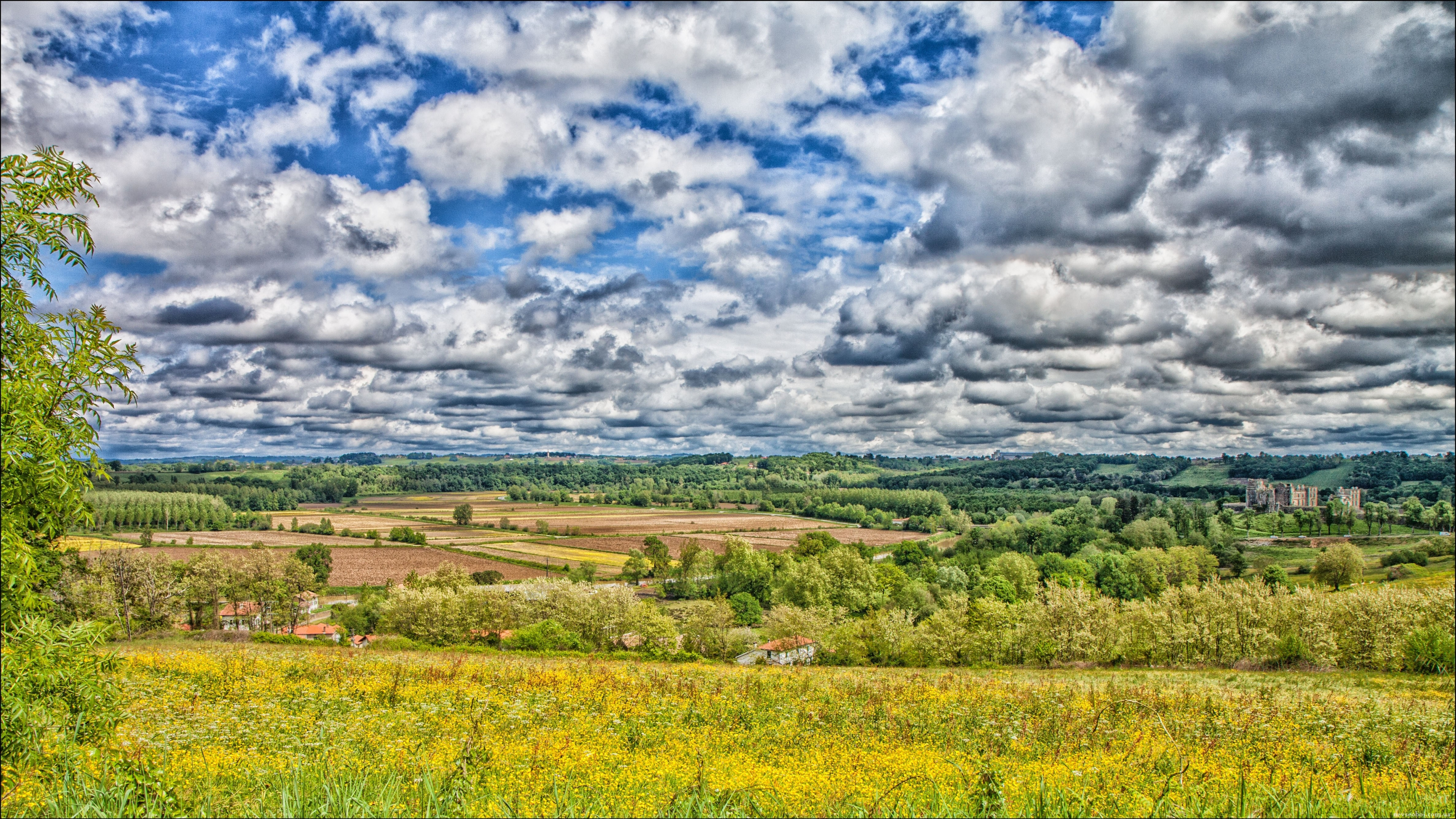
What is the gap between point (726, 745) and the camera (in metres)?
10.6

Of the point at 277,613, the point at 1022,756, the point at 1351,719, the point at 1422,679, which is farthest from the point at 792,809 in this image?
the point at 277,613

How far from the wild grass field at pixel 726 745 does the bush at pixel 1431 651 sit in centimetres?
2066

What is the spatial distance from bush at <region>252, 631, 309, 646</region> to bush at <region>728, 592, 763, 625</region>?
155 ft

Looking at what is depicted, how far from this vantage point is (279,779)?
563 cm

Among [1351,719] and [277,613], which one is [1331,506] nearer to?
[1351,719]

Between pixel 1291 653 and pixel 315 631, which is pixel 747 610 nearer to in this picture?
pixel 315 631

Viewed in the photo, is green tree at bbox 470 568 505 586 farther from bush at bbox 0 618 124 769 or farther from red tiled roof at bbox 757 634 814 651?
bush at bbox 0 618 124 769

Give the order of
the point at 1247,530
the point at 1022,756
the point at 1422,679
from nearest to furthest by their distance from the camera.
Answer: the point at 1022,756, the point at 1422,679, the point at 1247,530

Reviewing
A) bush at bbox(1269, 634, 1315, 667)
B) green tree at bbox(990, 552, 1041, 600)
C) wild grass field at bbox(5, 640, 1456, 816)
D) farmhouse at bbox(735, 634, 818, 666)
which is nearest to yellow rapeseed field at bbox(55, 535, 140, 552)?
wild grass field at bbox(5, 640, 1456, 816)

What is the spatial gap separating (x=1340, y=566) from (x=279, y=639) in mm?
113047

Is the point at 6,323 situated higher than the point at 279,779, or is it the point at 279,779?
the point at 6,323

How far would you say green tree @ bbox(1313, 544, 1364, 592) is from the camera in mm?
85694

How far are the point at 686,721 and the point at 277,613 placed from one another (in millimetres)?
63869

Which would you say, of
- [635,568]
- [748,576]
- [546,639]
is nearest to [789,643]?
[546,639]
